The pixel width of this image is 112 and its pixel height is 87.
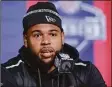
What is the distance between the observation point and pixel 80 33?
2.01m

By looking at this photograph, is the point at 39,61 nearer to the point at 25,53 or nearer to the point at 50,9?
the point at 25,53

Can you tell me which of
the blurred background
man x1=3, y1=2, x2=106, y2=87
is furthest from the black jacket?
the blurred background

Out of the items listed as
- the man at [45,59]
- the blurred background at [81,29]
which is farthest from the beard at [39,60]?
the blurred background at [81,29]

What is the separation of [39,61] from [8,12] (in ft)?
3.29

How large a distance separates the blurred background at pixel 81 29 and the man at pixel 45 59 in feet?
2.74

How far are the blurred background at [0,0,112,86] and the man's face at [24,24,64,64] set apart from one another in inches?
34.9

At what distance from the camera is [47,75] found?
113 centimetres

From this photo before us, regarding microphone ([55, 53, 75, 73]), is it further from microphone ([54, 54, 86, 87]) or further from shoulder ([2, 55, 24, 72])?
shoulder ([2, 55, 24, 72])

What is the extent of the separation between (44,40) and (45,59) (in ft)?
0.19

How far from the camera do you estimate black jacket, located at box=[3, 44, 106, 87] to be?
3.61ft

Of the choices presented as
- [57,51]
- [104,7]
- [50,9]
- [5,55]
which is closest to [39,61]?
[57,51]

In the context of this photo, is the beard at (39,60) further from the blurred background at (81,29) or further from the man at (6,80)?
the blurred background at (81,29)

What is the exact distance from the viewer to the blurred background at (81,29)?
200 cm

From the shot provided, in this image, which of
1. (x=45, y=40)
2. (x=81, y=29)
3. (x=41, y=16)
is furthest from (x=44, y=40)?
(x=81, y=29)
